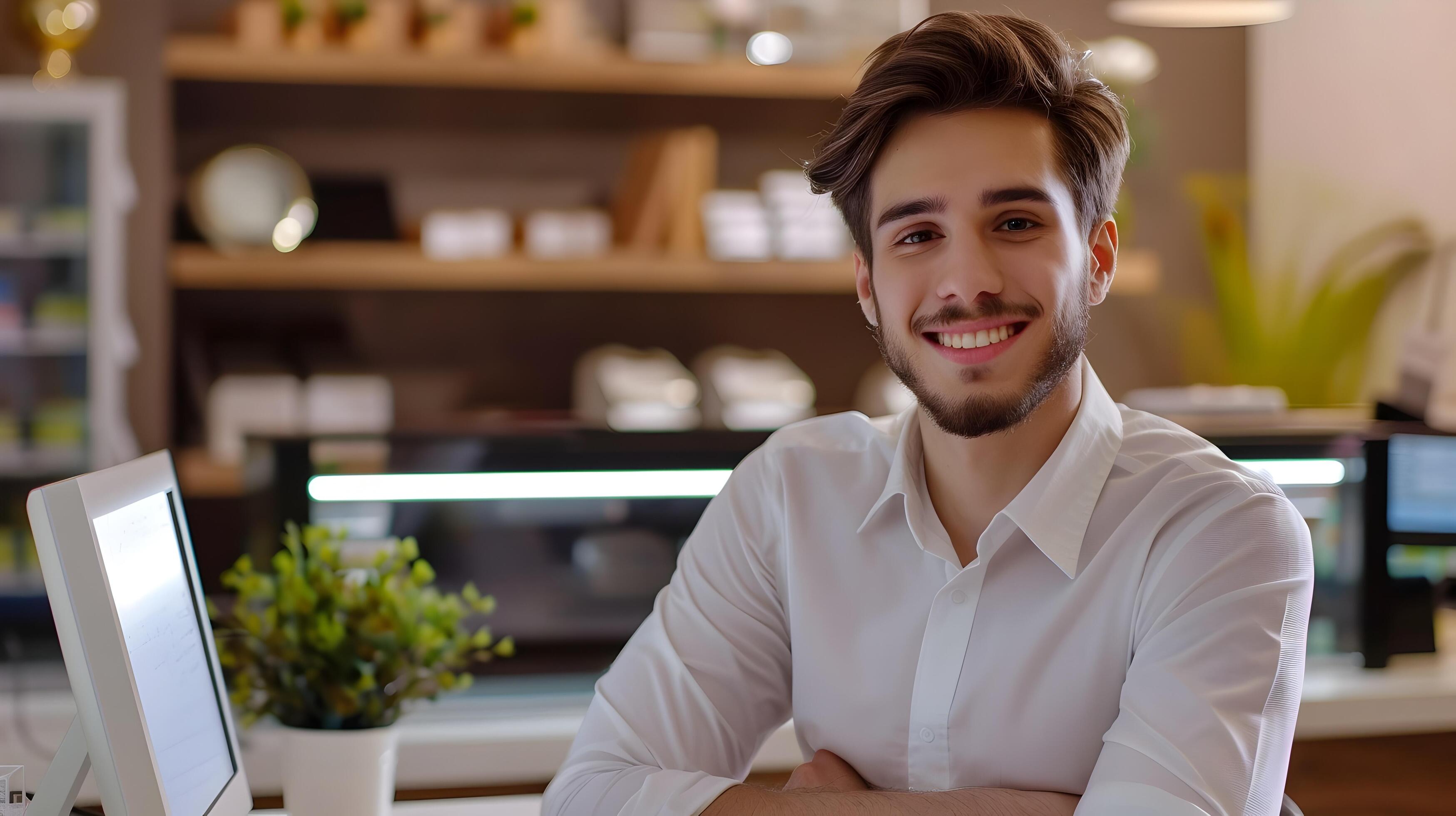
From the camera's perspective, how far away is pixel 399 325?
370 centimetres

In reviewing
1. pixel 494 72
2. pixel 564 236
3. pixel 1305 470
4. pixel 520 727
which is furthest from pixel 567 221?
pixel 1305 470

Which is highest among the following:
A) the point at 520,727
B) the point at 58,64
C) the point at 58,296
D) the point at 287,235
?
the point at 58,64

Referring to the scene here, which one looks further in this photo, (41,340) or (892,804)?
(41,340)

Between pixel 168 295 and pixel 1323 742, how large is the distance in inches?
113

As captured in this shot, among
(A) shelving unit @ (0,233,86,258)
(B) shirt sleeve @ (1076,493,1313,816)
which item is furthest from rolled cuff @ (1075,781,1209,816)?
(A) shelving unit @ (0,233,86,258)

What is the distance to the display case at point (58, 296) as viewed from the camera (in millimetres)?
3195

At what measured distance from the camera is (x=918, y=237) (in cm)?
131

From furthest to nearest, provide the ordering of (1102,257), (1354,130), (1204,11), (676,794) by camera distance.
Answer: (1354,130)
(1204,11)
(1102,257)
(676,794)

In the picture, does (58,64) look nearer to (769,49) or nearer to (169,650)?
(769,49)

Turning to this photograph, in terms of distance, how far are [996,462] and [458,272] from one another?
230cm

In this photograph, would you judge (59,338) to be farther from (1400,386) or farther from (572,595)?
(1400,386)

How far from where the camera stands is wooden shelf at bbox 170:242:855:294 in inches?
130

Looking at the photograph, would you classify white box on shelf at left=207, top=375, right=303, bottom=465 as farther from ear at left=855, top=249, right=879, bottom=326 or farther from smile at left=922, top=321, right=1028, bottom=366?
smile at left=922, top=321, right=1028, bottom=366

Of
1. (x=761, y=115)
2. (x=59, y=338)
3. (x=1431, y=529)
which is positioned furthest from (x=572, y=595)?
(x=761, y=115)
